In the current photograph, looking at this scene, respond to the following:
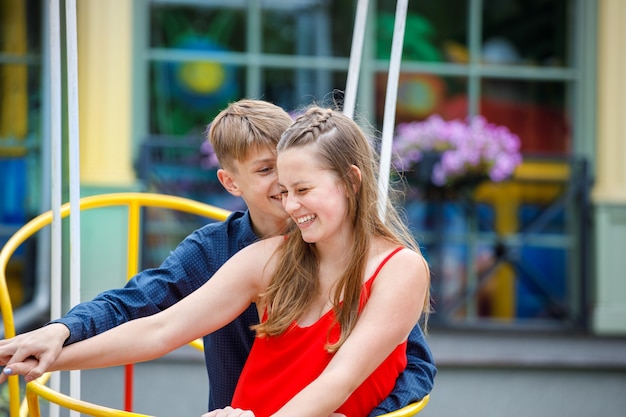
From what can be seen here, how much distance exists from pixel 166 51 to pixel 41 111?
619mm

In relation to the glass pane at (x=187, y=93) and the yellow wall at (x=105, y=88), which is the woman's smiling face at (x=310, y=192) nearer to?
the yellow wall at (x=105, y=88)

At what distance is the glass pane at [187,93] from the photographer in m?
4.30

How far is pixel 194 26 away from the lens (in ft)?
14.0

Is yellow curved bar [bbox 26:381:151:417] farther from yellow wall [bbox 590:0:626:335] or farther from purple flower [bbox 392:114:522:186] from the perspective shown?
yellow wall [bbox 590:0:626:335]

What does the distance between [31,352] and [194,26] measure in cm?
312

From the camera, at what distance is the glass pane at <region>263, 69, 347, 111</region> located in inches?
170

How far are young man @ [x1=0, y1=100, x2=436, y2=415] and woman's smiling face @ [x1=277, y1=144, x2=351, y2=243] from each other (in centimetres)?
18

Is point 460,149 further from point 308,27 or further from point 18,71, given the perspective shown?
point 18,71

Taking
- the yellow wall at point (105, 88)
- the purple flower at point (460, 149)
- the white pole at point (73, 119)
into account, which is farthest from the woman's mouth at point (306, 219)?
the yellow wall at point (105, 88)

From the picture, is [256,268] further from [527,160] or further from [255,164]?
[527,160]

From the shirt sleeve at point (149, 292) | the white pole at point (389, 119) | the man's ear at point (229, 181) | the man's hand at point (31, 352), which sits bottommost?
the man's hand at point (31, 352)

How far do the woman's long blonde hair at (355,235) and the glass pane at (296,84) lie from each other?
276 centimetres

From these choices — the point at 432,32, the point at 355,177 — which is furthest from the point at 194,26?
the point at 355,177

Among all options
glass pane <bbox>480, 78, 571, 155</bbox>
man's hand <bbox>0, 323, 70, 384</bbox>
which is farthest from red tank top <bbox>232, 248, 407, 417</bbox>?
glass pane <bbox>480, 78, 571, 155</bbox>
